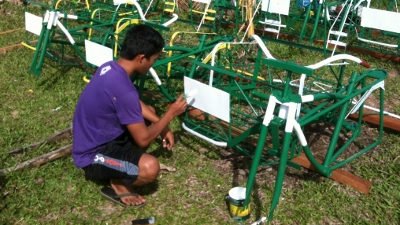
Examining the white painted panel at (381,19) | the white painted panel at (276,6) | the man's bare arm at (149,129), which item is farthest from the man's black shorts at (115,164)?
the white painted panel at (276,6)

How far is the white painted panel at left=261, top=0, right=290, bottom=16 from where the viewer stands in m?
7.15

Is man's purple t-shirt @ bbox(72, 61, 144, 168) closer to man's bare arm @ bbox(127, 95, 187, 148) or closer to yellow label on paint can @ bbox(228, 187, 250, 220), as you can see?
man's bare arm @ bbox(127, 95, 187, 148)

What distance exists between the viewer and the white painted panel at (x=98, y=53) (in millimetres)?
4266

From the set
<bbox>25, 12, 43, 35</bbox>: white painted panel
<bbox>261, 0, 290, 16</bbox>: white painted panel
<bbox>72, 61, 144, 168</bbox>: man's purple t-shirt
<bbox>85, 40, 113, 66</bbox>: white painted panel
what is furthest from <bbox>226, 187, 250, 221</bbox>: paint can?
<bbox>261, 0, 290, 16</bbox>: white painted panel

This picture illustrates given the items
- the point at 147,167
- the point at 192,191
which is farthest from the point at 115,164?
the point at 192,191

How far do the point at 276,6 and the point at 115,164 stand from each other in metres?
4.92

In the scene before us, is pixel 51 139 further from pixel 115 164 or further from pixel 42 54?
pixel 42 54

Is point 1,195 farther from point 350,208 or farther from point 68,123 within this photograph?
point 350,208

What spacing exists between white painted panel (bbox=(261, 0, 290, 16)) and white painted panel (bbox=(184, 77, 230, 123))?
4.20 metres

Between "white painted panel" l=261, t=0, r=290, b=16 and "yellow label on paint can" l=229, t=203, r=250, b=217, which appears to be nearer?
"yellow label on paint can" l=229, t=203, r=250, b=217

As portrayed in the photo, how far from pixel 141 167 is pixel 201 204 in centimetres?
58

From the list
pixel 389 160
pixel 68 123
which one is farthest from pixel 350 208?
pixel 68 123

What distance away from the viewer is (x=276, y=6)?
7.27 m

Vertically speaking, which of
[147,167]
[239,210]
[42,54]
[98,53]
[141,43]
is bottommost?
[239,210]
